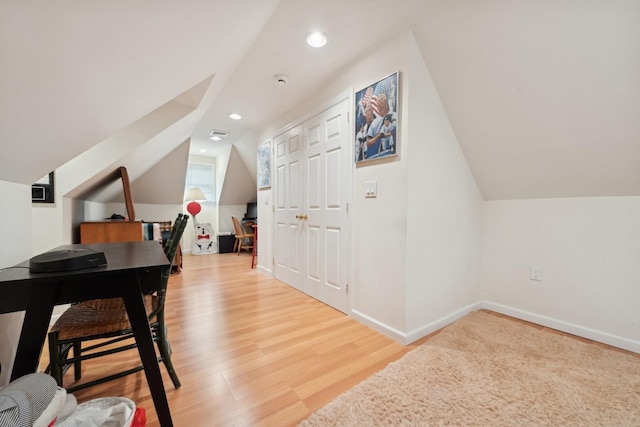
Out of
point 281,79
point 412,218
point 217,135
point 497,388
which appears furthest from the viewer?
point 217,135

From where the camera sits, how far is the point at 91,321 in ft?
3.93

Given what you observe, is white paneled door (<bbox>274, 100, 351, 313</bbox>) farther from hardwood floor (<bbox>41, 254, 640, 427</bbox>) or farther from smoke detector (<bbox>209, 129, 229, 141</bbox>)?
smoke detector (<bbox>209, 129, 229, 141</bbox>)

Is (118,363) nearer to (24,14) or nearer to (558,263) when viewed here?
(24,14)

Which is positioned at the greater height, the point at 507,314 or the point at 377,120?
the point at 377,120

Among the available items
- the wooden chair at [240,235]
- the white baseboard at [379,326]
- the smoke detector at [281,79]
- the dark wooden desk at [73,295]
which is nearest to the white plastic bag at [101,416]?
the dark wooden desk at [73,295]

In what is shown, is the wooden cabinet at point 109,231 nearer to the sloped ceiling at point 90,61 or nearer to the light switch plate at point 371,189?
the sloped ceiling at point 90,61

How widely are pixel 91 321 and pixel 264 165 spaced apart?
9.40ft

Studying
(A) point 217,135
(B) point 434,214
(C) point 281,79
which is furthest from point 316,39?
(A) point 217,135

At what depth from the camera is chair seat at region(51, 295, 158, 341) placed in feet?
3.72

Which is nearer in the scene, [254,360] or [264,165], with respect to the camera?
[254,360]

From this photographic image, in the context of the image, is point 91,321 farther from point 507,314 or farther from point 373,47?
point 507,314

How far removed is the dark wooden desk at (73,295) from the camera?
2.93ft

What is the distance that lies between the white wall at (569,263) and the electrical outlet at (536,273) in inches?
1.1

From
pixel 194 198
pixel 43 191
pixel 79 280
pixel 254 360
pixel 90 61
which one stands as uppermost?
pixel 90 61
